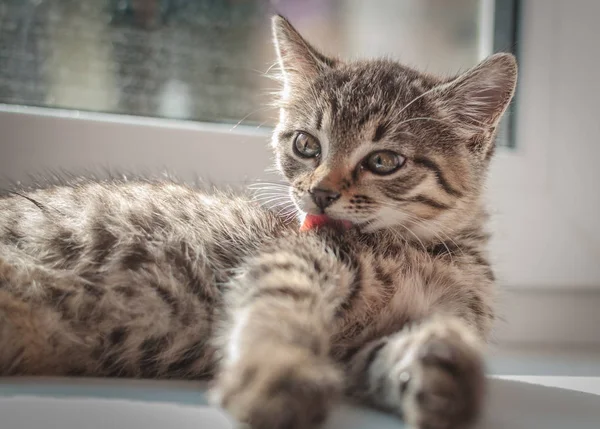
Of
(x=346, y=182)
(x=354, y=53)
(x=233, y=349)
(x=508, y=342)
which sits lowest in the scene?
(x=508, y=342)

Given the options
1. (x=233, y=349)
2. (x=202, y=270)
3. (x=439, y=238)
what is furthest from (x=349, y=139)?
(x=233, y=349)

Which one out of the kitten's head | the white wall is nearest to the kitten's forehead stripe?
the kitten's head

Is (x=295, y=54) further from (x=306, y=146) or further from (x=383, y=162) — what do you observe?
(x=383, y=162)

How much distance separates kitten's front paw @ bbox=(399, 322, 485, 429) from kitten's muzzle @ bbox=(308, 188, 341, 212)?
14.4 inches

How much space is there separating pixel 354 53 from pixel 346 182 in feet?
2.09

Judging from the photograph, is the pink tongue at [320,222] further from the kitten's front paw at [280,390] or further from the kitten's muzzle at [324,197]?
the kitten's front paw at [280,390]

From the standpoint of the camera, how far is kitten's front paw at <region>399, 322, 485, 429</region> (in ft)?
1.75

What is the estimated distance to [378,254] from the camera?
870 millimetres

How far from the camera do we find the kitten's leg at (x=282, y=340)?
0.52 meters

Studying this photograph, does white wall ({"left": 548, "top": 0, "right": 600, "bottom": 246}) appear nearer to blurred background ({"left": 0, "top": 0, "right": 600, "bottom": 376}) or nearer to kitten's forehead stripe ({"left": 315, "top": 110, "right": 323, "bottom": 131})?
blurred background ({"left": 0, "top": 0, "right": 600, "bottom": 376})

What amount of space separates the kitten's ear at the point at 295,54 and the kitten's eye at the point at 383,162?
24cm

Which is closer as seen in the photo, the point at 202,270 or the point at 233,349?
the point at 233,349

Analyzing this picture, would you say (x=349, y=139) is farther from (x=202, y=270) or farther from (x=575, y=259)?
(x=575, y=259)

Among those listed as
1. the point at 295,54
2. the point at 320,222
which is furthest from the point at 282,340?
the point at 295,54
